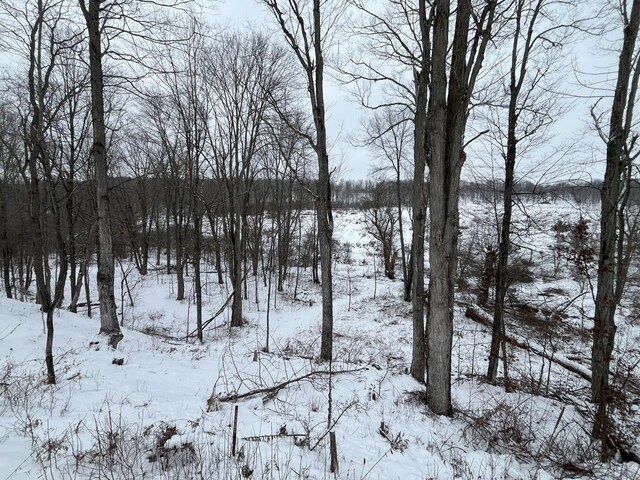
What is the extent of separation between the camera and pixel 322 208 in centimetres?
702

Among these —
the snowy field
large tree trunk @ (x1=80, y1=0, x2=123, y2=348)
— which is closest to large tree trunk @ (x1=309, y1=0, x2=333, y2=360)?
the snowy field

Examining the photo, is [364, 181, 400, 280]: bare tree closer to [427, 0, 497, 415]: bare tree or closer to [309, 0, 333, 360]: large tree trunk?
[309, 0, 333, 360]: large tree trunk

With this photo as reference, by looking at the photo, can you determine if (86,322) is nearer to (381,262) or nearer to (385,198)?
(385,198)

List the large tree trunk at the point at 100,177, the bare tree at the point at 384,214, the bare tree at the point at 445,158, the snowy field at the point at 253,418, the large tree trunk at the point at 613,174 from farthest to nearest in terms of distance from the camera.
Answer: the bare tree at the point at 384,214 < the large tree trunk at the point at 100,177 < the large tree trunk at the point at 613,174 < the bare tree at the point at 445,158 < the snowy field at the point at 253,418

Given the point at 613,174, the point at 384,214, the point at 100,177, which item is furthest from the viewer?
the point at 384,214

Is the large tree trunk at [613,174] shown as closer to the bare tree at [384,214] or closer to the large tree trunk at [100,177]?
the large tree trunk at [100,177]

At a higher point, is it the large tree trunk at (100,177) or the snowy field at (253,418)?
the large tree trunk at (100,177)

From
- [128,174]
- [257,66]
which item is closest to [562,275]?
[257,66]

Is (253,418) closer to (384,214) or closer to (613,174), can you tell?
(613,174)

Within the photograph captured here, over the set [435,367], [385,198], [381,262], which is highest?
[385,198]

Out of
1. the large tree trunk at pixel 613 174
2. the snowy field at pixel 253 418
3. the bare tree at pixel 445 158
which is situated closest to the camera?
the snowy field at pixel 253 418

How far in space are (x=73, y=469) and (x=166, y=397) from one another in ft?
6.31

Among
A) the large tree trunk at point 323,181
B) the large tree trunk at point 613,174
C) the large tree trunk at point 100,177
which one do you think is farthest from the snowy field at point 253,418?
the large tree trunk at point 323,181

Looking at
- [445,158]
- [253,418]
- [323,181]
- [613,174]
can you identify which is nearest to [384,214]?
[323,181]
